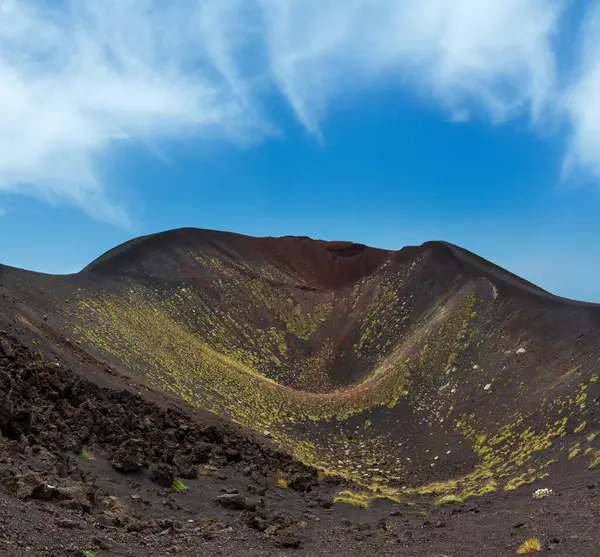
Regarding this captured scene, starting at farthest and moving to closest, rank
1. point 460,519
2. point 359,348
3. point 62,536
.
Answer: point 359,348 → point 460,519 → point 62,536

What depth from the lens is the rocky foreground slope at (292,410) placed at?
1293cm

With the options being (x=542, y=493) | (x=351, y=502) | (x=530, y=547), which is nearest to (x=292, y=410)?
(x=351, y=502)

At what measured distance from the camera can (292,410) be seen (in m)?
36.0

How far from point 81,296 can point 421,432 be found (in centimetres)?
2792

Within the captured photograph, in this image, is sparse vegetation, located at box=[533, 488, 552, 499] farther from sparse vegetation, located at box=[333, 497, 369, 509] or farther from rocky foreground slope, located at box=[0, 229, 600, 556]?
sparse vegetation, located at box=[333, 497, 369, 509]

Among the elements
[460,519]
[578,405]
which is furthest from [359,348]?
[460,519]

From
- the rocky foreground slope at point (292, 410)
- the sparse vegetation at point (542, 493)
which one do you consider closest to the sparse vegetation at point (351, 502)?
the rocky foreground slope at point (292, 410)

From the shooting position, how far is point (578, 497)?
53.7 ft

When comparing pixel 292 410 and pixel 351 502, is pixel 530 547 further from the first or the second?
pixel 292 410

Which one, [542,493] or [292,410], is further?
[292,410]

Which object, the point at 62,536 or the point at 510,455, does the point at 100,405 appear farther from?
the point at 510,455

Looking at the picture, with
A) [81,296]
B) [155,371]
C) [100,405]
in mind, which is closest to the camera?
[100,405]

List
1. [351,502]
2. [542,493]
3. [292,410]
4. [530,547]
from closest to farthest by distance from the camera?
[530,547]
[542,493]
[351,502]
[292,410]

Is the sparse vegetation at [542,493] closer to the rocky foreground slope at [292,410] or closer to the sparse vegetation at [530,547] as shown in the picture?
the rocky foreground slope at [292,410]
